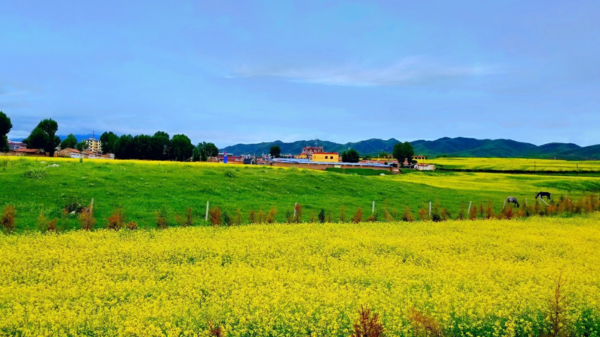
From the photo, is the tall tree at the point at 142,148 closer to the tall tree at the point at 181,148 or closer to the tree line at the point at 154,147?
the tree line at the point at 154,147

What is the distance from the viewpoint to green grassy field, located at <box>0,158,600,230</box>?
2162 centimetres

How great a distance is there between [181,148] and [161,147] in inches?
157

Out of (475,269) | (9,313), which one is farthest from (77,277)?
(475,269)

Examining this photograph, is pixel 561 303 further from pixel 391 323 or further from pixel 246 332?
pixel 246 332

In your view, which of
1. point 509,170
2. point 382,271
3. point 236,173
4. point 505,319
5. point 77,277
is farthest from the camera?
point 509,170

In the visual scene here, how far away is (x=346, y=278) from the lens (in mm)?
10375

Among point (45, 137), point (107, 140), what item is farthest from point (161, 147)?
point (107, 140)

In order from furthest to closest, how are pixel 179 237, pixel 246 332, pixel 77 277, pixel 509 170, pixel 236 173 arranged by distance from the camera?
pixel 509 170 < pixel 236 173 < pixel 179 237 < pixel 77 277 < pixel 246 332

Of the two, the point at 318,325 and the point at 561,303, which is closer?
the point at 318,325

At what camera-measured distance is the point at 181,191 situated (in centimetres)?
2678

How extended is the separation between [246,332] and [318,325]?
128 centimetres

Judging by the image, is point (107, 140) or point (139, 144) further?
point (107, 140)

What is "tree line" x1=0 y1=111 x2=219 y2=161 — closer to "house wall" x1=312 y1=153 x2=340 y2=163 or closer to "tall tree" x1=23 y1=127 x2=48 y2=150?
"tall tree" x1=23 y1=127 x2=48 y2=150

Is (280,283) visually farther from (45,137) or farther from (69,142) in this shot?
(69,142)
